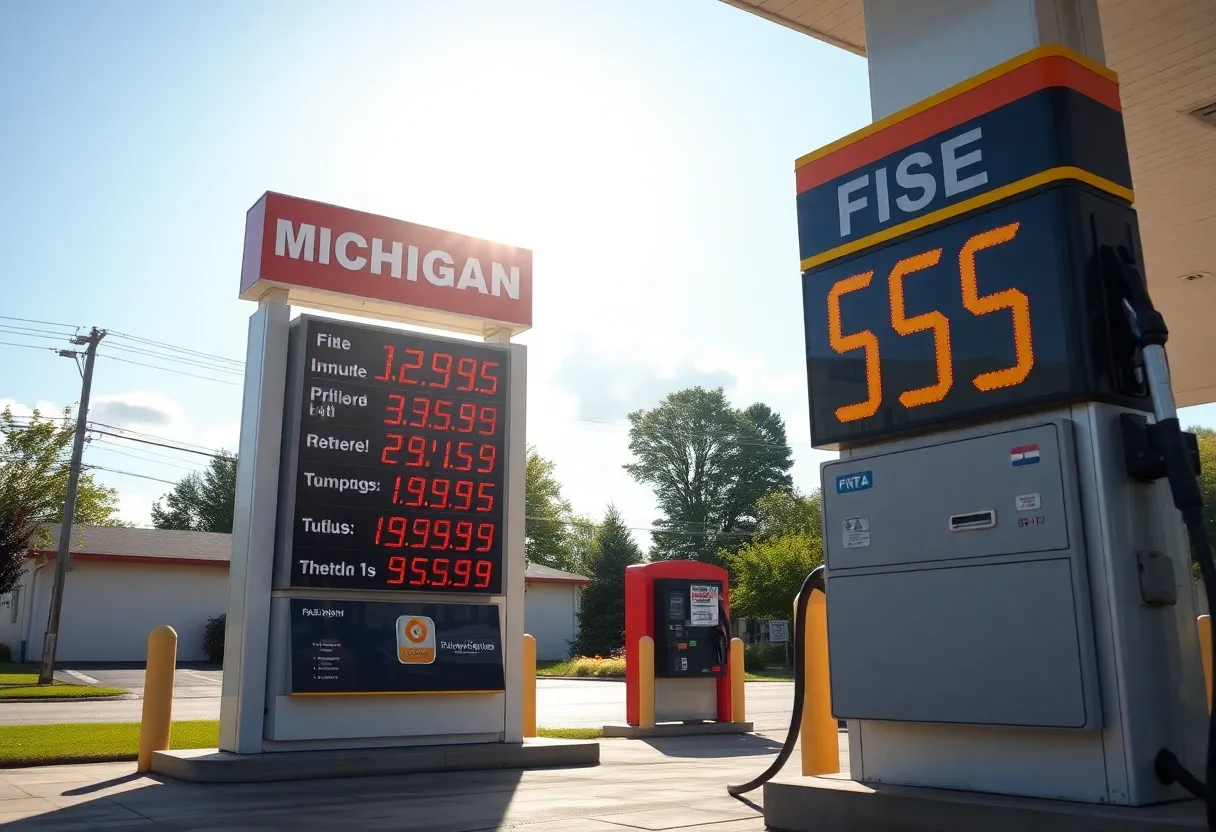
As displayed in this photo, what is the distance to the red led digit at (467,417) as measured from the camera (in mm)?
10250

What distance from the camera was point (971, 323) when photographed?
15.2 ft

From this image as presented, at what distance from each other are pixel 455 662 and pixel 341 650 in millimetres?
1109

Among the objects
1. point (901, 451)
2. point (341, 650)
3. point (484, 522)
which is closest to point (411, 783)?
point (341, 650)

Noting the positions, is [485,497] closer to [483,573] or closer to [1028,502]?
[483,573]

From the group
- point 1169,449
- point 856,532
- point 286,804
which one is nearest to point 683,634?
point 286,804

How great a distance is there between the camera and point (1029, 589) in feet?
13.9

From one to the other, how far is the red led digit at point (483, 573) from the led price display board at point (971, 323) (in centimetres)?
543

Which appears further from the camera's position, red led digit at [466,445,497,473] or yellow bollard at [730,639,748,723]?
yellow bollard at [730,639,748,723]

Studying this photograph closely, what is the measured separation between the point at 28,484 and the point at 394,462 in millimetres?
25359

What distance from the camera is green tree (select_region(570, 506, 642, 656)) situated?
4425 cm

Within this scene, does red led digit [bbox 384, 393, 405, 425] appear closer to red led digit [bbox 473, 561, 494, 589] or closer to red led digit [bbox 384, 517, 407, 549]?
red led digit [bbox 384, 517, 407, 549]

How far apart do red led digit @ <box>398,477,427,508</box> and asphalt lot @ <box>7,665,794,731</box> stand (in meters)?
6.56

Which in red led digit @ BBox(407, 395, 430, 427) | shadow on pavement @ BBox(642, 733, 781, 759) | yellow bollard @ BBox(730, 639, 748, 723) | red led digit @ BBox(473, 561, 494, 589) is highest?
red led digit @ BBox(407, 395, 430, 427)

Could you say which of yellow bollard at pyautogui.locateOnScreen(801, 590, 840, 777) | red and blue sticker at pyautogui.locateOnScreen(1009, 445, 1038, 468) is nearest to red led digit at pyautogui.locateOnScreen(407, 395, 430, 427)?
yellow bollard at pyautogui.locateOnScreen(801, 590, 840, 777)
